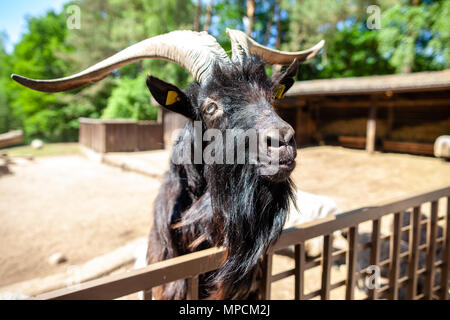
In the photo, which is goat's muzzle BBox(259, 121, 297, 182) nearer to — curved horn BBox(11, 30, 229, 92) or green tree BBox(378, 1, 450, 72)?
curved horn BBox(11, 30, 229, 92)

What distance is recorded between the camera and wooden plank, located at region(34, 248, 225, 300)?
1108 mm

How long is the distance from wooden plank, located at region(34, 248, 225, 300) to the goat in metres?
0.17

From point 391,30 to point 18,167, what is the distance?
2189cm

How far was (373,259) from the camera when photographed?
2424mm

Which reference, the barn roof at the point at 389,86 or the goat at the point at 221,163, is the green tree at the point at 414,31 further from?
the goat at the point at 221,163

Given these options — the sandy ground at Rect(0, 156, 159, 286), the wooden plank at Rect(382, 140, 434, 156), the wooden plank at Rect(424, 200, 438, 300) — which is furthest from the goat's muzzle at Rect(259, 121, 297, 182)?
the wooden plank at Rect(382, 140, 434, 156)

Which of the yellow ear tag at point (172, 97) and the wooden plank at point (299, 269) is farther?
the wooden plank at point (299, 269)

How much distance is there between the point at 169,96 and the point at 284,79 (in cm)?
77

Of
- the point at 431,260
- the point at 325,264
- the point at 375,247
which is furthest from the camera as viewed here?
the point at 431,260

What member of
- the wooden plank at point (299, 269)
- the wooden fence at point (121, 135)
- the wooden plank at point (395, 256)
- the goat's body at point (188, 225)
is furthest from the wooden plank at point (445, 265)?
the wooden fence at point (121, 135)

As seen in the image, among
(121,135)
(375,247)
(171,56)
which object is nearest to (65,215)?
(171,56)

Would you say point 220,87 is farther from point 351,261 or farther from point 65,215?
point 65,215

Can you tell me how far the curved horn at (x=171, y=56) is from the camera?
5.86 ft

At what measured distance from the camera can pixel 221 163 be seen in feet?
5.49
